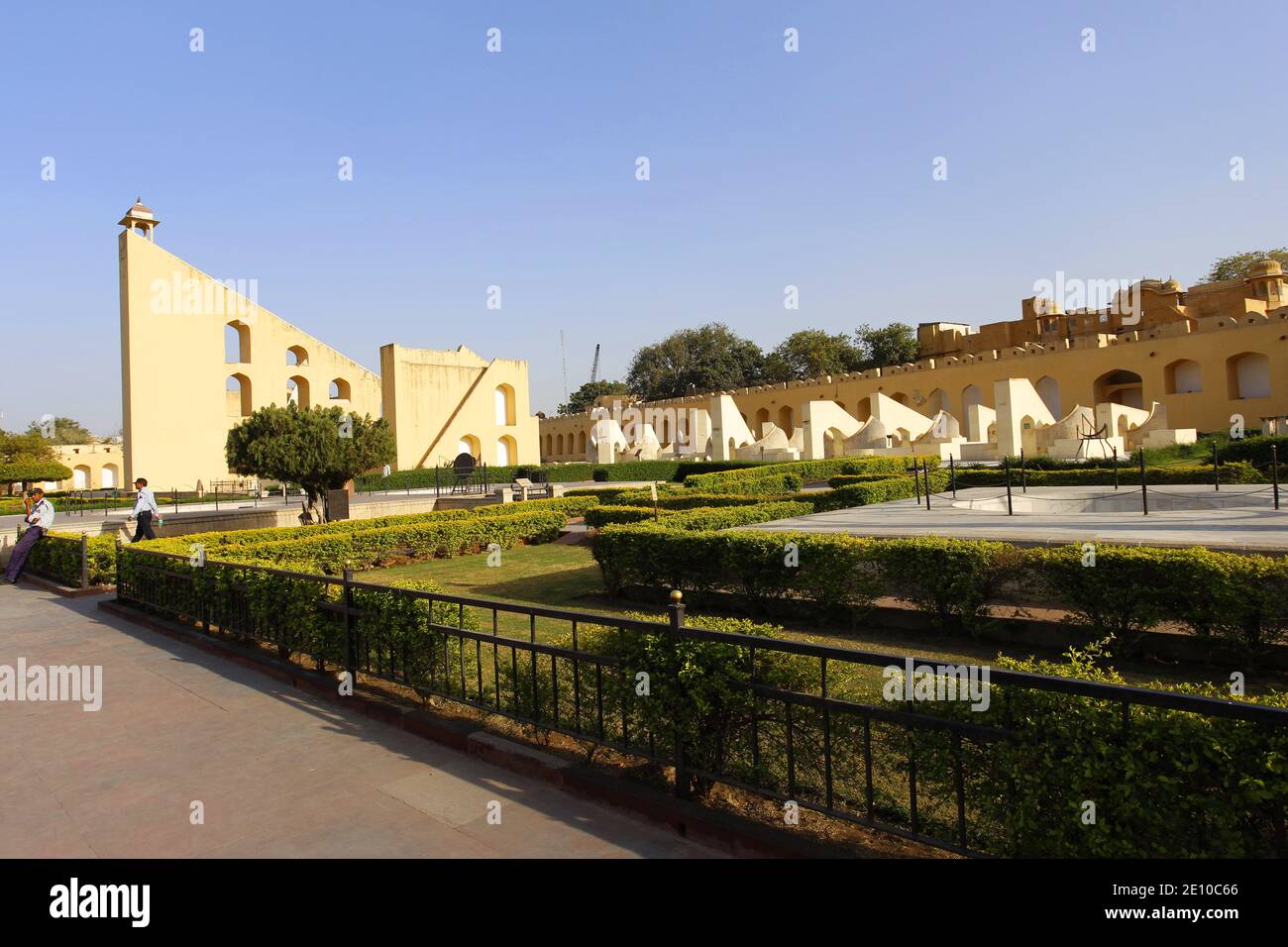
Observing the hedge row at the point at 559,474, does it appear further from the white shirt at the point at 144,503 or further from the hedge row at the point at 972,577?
the hedge row at the point at 972,577

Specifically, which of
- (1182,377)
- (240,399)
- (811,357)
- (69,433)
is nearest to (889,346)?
(811,357)

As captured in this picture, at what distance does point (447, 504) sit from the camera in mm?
19312

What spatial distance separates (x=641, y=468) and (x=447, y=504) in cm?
1329

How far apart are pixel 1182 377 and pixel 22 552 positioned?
133ft

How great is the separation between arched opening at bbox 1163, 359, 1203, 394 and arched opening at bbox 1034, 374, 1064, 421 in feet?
14.7

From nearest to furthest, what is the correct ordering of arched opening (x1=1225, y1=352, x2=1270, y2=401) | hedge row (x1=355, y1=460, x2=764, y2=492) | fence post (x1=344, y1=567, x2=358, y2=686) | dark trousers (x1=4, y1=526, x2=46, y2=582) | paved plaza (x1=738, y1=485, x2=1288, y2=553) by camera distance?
fence post (x1=344, y1=567, x2=358, y2=686) < paved plaza (x1=738, y1=485, x2=1288, y2=553) < dark trousers (x1=4, y1=526, x2=46, y2=582) < hedge row (x1=355, y1=460, x2=764, y2=492) < arched opening (x1=1225, y1=352, x2=1270, y2=401)

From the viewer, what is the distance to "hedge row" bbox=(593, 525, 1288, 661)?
201 inches

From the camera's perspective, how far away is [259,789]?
3.49 m

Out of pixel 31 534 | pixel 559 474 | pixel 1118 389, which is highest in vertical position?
pixel 1118 389

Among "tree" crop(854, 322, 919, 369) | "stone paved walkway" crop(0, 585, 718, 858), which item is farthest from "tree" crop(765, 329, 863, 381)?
"stone paved walkway" crop(0, 585, 718, 858)

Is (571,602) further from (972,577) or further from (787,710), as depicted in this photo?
(787,710)

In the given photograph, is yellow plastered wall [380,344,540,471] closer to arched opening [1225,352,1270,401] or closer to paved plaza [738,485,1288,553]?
paved plaza [738,485,1288,553]
